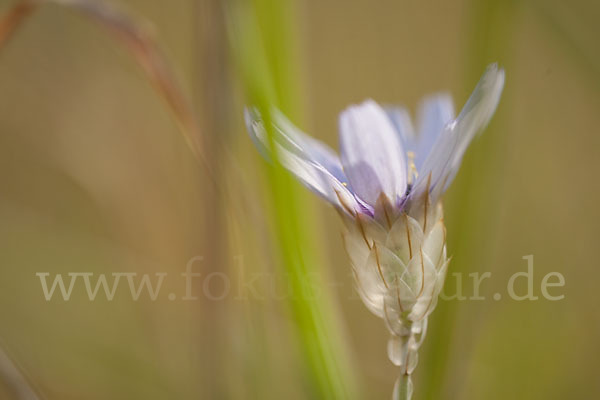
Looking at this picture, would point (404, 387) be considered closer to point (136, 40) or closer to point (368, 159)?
point (368, 159)

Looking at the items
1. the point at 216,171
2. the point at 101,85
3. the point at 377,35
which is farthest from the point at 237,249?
the point at 377,35

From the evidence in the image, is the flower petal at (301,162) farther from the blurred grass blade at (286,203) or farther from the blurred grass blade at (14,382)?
the blurred grass blade at (14,382)

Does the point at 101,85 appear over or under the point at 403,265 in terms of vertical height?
over

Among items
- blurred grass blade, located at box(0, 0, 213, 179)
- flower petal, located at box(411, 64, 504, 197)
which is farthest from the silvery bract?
blurred grass blade, located at box(0, 0, 213, 179)

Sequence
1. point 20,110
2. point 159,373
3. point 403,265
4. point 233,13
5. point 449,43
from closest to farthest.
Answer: point 403,265, point 233,13, point 159,373, point 20,110, point 449,43

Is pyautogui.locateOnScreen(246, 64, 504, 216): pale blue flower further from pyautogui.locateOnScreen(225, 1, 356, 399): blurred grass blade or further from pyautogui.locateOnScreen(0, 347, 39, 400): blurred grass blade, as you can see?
pyautogui.locateOnScreen(0, 347, 39, 400): blurred grass blade

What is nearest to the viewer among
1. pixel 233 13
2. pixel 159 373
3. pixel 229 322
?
pixel 233 13

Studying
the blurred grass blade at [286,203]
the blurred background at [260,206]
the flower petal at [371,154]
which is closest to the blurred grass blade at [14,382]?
the blurred background at [260,206]

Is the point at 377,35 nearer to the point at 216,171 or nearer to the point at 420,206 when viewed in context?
the point at 216,171
